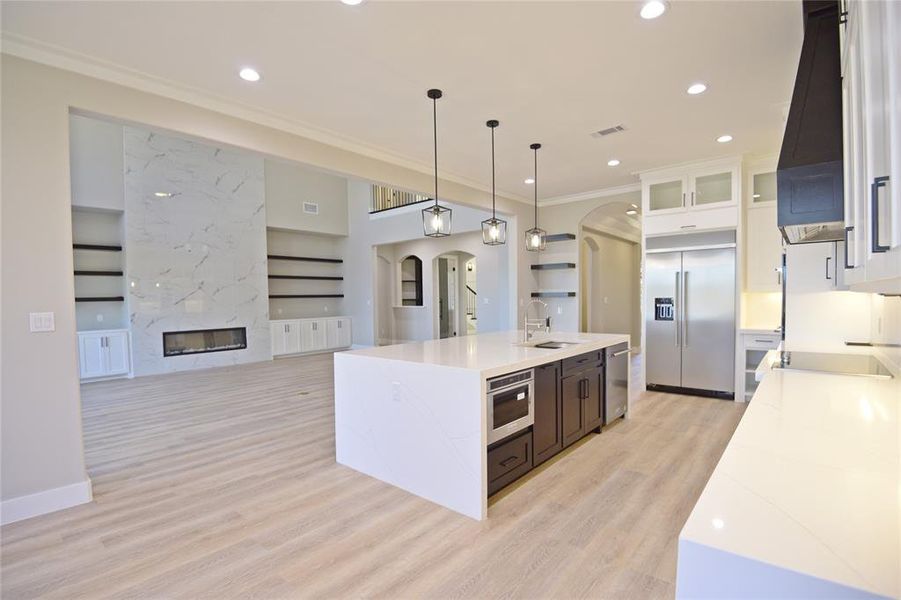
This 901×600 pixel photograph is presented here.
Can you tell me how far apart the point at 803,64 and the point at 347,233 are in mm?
9539

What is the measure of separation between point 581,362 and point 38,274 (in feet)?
12.6

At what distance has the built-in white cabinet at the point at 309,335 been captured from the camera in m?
9.05

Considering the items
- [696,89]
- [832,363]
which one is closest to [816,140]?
[832,363]

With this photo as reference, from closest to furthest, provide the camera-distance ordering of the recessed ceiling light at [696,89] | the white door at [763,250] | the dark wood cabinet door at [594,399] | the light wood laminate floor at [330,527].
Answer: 1. the light wood laminate floor at [330,527]
2. the recessed ceiling light at [696,89]
3. the dark wood cabinet door at [594,399]
4. the white door at [763,250]

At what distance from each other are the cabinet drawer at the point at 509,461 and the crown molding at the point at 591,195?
14.9 ft

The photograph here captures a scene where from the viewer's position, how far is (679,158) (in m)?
5.04

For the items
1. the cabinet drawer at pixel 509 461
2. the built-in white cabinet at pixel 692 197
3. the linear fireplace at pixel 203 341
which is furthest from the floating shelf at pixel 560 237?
the linear fireplace at pixel 203 341

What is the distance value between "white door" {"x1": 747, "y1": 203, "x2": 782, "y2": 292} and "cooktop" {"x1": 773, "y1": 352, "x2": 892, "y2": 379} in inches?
94.3

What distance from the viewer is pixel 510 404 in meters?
2.82

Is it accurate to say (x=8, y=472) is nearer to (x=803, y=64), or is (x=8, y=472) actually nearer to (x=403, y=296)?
(x=803, y=64)

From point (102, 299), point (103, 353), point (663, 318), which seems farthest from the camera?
point (102, 299)

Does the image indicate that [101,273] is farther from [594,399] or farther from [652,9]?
[652,9]

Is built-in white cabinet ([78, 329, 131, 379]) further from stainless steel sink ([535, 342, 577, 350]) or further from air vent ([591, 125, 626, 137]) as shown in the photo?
air vent ([591, 125, 626, 137])

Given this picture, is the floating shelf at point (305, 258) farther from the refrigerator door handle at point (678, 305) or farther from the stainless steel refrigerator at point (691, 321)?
the refrigerator door handle at point (678, 305)
